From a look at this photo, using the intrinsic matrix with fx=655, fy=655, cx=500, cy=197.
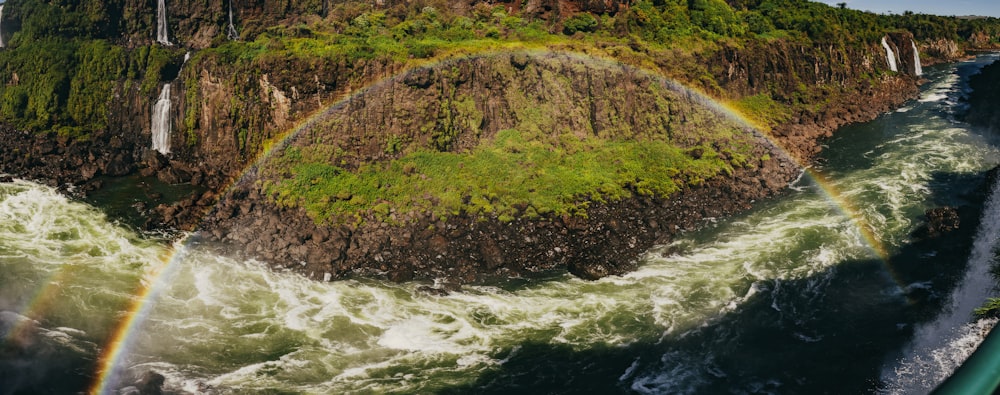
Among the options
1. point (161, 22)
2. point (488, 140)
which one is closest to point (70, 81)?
point (161, 22)

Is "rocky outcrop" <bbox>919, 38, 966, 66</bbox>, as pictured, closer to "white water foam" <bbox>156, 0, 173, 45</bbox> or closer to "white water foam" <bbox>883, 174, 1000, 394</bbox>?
"white water foam" <bbox>883, 174, 1000, 394</bbox>

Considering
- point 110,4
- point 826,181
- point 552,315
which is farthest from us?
point 110,4

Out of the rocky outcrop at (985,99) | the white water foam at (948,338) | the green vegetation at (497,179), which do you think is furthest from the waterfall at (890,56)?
the white water foam at (948,338)

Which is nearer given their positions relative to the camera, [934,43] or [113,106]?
[113,106]

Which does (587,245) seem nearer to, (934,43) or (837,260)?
(837,260)

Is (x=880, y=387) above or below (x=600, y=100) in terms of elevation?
below

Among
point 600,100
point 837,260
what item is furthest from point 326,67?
point 837,260

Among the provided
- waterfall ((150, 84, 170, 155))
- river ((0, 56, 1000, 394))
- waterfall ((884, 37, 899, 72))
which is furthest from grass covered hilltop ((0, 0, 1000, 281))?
waterfall ((884, 37, 899, 72))
